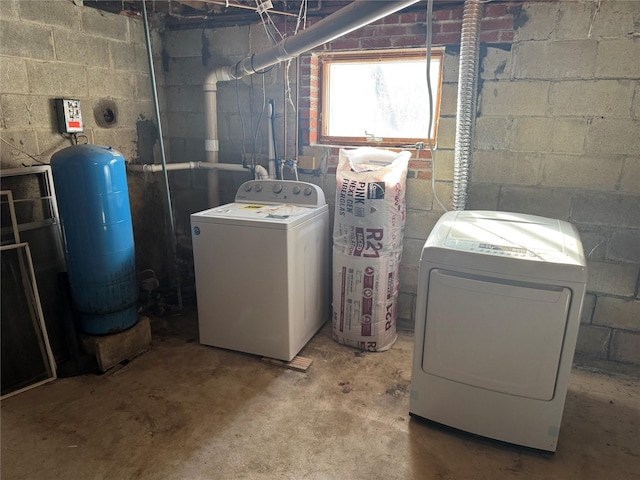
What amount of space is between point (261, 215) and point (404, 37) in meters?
1.32

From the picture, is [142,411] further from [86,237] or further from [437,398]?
[437,398]

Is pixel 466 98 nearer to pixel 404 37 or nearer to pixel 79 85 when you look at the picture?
pixel 404 37

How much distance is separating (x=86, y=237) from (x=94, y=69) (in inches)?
44.1

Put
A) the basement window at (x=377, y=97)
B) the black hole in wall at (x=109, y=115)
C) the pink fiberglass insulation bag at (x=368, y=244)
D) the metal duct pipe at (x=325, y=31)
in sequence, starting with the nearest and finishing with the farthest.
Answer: the metal duct pipe at (x=325, y=31) → the pink fiberglass insulation bag at (x=368, y=244) → the basement window at (x=377, y=97) → the black hole in wall at (x=109, y=115)

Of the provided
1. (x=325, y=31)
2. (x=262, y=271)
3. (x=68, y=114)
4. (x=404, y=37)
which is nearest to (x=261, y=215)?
(x=262, y=271)

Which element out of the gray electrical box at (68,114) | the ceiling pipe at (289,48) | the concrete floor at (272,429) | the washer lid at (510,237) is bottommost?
the concrete floor at (272,429)

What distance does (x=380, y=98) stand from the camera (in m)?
2.80

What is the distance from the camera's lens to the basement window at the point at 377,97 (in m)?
2.65

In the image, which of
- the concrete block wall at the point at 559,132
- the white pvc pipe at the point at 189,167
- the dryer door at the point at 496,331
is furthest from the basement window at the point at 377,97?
the dryer door at the point at 496,331

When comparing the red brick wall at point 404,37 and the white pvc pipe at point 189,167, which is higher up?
the red brick wall at point 404,37

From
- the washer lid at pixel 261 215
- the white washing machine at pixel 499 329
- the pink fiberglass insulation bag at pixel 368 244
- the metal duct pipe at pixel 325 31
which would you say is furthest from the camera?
the pink fiberglass insulation bag at pixel 368 244

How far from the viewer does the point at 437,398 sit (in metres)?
1.93

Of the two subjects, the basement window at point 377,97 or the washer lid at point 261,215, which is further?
the basement window at point 377,97

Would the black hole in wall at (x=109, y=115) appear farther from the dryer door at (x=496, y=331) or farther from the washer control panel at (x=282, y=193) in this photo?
the dryer door at (x=496, y=331)
